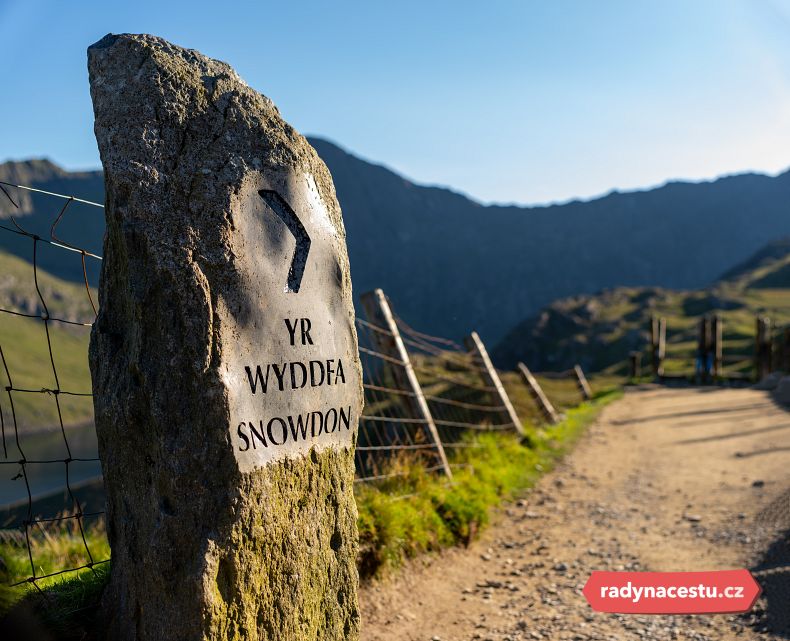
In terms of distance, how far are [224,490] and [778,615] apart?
376 centimetres

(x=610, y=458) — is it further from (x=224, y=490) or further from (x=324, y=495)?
(x=224, y=490)

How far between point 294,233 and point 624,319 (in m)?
106

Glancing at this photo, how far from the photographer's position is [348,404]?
3795 mm

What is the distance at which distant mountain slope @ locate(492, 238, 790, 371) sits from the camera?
85.7 m

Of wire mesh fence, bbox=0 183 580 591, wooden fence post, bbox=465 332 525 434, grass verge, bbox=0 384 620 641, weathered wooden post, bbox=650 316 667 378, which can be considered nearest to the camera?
grass verge, bbox=0 384 620 641

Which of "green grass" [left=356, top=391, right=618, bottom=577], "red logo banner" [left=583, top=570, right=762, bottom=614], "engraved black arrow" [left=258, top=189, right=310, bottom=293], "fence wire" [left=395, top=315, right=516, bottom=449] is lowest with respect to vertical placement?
"red logo banner" [left=583, top=570, right=762, bottom=614]

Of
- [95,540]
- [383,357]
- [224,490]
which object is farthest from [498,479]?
[224,490]

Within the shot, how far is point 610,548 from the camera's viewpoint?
6383 mm

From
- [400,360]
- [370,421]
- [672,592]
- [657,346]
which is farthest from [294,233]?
[657,346]

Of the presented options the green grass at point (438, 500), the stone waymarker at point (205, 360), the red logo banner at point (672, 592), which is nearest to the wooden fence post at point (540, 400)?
the green grass at point (438, 500)

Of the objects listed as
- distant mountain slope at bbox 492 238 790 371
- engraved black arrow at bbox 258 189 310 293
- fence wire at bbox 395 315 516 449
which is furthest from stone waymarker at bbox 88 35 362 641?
distant mountain slope at bbox 492 238 790 371

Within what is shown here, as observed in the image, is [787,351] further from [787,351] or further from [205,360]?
[205,360]

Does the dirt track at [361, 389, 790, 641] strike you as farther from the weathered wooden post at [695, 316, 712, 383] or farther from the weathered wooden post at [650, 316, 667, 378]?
the weathered wooden post at [650, 316, 667, 378]

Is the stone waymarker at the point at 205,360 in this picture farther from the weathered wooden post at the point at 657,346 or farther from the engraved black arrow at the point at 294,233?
the weathered wooden post at the point at 657,346
